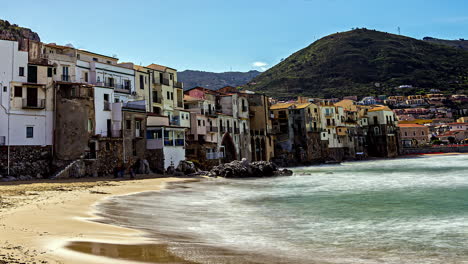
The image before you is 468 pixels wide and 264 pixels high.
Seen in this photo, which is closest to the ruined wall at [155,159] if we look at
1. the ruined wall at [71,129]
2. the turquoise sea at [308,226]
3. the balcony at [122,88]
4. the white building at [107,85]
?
the white building at [107,85]

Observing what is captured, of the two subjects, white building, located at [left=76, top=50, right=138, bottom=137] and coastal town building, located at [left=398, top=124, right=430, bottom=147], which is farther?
coastal town building, located at [left=398, top=124, right=430, bottom=147]

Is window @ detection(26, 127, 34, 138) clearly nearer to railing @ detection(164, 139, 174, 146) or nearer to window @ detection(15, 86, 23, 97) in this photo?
window @ detection(15, 86, 23, 97)

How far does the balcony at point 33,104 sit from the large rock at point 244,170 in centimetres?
2015

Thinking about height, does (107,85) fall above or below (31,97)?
above

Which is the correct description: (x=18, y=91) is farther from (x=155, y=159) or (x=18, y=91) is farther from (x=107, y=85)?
(x=155, y=159)

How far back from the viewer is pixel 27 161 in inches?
1425

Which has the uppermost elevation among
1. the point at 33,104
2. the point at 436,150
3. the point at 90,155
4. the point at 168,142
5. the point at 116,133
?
the point at 33,104

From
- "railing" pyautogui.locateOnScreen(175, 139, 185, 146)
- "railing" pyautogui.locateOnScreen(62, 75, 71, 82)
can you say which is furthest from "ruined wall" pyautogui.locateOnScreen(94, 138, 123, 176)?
"railing" pyautogui.locateOnScreen(62, 75, 71, 82)

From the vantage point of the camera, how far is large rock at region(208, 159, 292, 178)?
47969 millimetres

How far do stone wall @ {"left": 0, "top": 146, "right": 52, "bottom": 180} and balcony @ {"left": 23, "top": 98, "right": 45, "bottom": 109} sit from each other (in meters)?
3.95

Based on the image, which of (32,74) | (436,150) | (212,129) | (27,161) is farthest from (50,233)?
(436,150)

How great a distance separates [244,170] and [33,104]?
25.1 meters

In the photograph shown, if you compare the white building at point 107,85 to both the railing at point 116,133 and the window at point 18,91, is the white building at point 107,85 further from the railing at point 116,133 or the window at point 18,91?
the window at point 18,91

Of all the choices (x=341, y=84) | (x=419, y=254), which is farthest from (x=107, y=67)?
(x=341, y=84)
